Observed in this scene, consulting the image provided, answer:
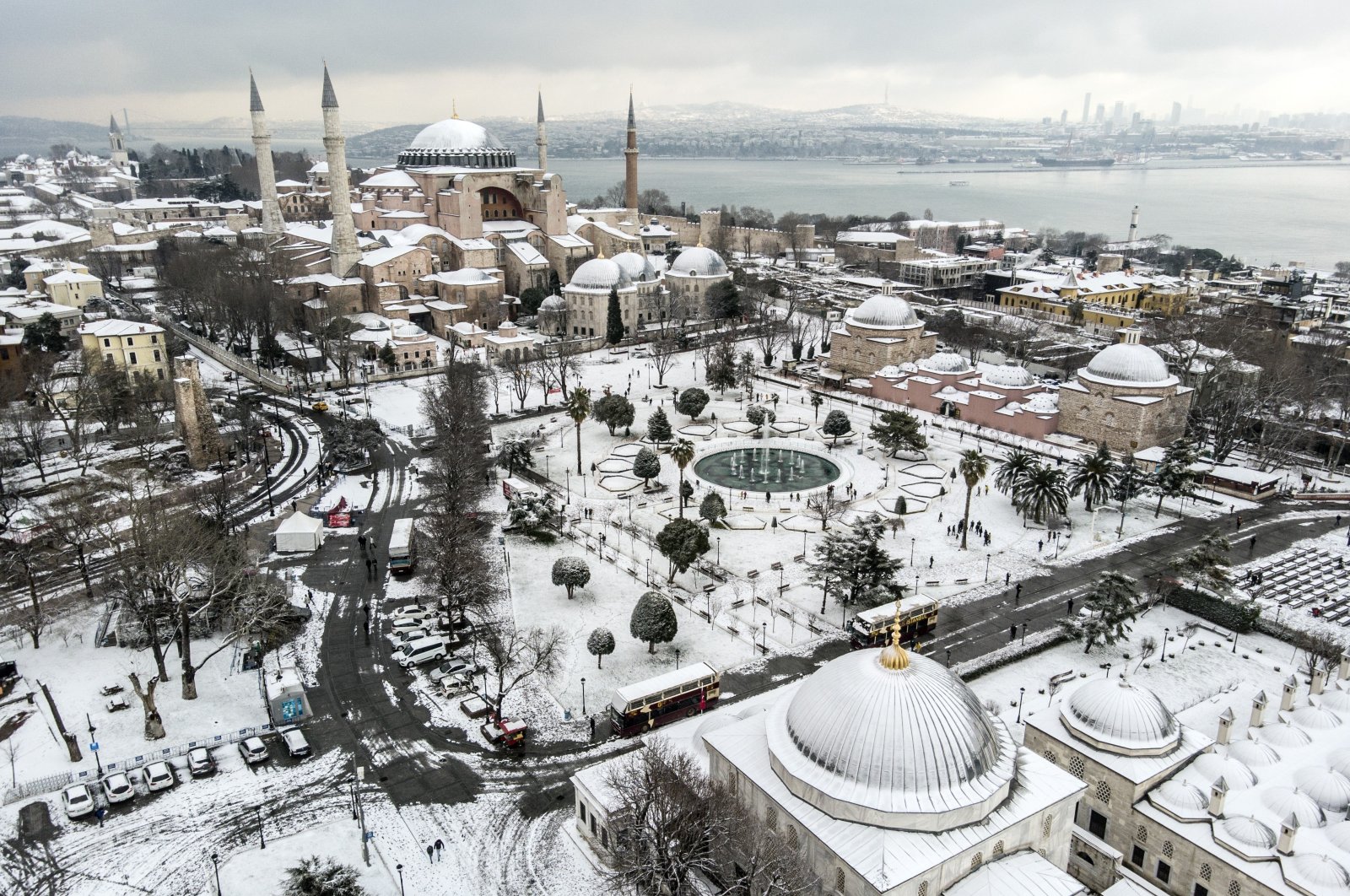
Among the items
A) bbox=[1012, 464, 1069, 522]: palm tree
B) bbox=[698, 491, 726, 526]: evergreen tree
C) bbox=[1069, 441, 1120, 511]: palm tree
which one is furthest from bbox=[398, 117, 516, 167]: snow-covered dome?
bbox=[1069, 441, 1120, 511]: palm tree

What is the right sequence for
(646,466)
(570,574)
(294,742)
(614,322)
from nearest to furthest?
1. (294,742)
2. (570,574)
3. (646,466)
4. (614,322)

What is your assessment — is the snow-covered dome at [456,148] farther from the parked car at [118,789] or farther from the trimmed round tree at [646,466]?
the parked car at [118,789]

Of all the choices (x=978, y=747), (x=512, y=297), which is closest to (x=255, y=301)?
(x=512, y=297)

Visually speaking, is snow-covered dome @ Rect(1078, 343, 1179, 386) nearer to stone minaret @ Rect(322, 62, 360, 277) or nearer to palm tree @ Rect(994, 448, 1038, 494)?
palm tree @ Rect(994, 448, 1038, 494)

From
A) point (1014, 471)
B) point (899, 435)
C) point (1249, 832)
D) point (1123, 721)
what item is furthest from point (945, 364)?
point (1249, 832)

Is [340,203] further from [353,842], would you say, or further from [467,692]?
[353,842]

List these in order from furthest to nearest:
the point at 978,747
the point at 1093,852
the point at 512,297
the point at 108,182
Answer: the point at 108,182 → the point at 512,297 → the point at 1093,852 → the point at 978,747

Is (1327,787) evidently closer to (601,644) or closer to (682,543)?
(601,644)
